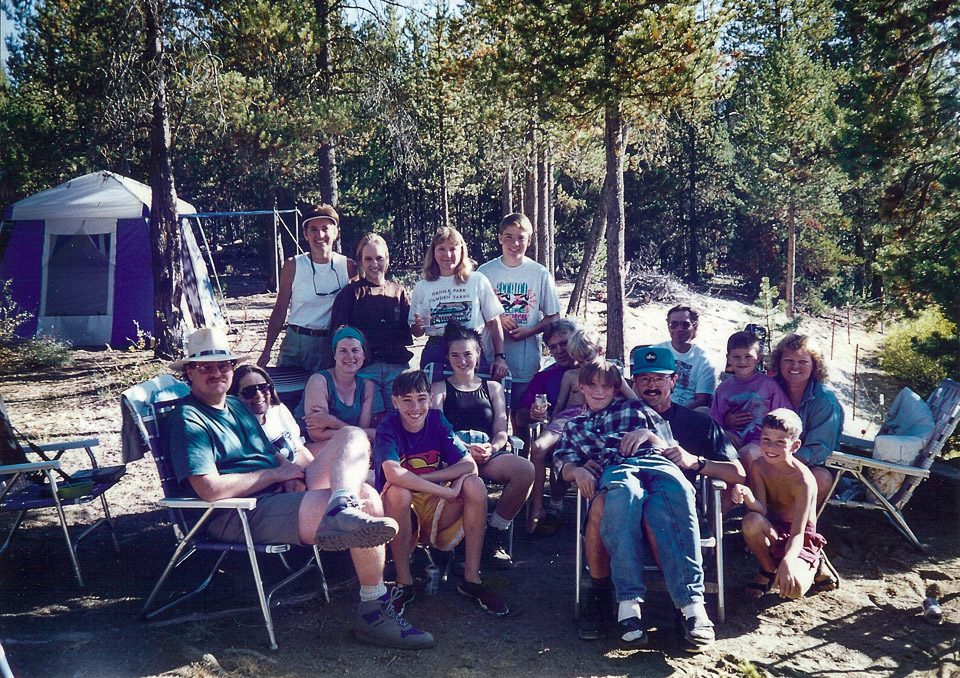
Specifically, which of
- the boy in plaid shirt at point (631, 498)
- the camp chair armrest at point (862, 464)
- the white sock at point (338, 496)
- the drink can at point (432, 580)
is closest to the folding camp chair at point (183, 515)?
the white sock at point (338, 496)

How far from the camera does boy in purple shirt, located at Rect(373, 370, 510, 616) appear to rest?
329cm

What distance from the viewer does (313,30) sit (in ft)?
36.3

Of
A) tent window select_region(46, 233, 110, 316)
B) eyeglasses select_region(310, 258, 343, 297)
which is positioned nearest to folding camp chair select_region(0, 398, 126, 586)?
eyeglasses select_region(310, 258, 343, 297)

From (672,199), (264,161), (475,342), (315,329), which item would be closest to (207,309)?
(264,161)

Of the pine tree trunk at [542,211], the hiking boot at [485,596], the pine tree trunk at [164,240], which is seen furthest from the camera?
the pine tree trunk at [542,211]

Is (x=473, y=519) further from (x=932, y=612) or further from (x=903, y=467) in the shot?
(x=903, y=467)

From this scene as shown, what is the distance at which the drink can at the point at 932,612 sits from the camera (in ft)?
10.6

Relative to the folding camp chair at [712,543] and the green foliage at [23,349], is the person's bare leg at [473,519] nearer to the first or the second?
the folding camp chair at [712,543]

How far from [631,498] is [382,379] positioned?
1668 millimetres

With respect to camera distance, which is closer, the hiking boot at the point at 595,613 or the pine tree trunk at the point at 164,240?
the hiking boot at the point at 595,613

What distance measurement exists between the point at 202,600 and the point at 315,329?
1.72 meters

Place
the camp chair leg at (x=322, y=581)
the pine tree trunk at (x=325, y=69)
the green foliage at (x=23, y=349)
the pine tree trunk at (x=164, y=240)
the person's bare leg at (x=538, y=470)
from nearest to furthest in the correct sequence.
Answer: the camp chair leg at (x=322, y=581)
the person's bare leg at (x=538, y=470)
the pine tree trunk at (x=164, y=240)
the green foliage at (x=23, y=349)
the pine tree trunk at (x=325, y=69)

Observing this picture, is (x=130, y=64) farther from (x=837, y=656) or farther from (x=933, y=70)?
(x=837, y=656)

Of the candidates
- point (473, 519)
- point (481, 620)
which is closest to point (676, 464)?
point (473, 519)
